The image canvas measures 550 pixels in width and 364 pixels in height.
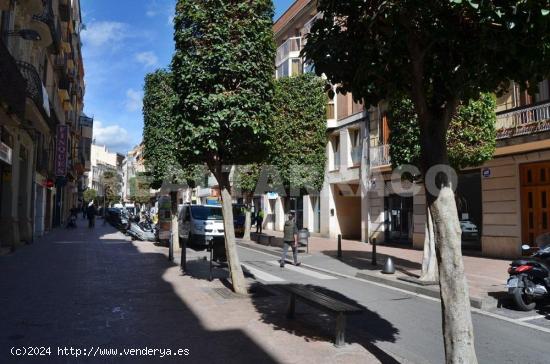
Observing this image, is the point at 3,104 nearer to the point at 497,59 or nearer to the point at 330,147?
the point at 497,59

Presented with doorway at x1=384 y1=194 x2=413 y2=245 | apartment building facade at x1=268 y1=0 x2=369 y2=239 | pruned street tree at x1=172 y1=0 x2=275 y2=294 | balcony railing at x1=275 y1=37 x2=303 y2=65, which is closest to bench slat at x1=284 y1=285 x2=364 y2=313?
pruned street tree at x1=172 y1=0 x2=275 y2=294

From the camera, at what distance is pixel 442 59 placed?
455 cm

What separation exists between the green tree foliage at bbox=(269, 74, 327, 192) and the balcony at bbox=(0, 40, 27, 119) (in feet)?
30.6

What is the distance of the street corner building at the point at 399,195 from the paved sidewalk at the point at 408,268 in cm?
151

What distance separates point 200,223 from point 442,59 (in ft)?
56.4

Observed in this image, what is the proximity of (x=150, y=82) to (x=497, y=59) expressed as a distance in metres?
15.7

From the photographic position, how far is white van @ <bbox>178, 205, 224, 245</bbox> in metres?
20.6

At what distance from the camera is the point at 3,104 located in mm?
13219

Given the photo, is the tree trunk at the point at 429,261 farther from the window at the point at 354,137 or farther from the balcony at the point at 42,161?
the balcony at the point at 42,161

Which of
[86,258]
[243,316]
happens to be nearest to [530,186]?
[243,316]

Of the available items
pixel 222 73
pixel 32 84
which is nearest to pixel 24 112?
pixel 32 84

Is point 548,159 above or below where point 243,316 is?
above

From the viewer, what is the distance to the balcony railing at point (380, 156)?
2147 centimetres

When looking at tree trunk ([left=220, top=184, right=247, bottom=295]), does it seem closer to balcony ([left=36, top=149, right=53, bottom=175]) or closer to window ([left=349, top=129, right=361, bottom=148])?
balcony ([left=36, top=149, right=53, bottom=175])
